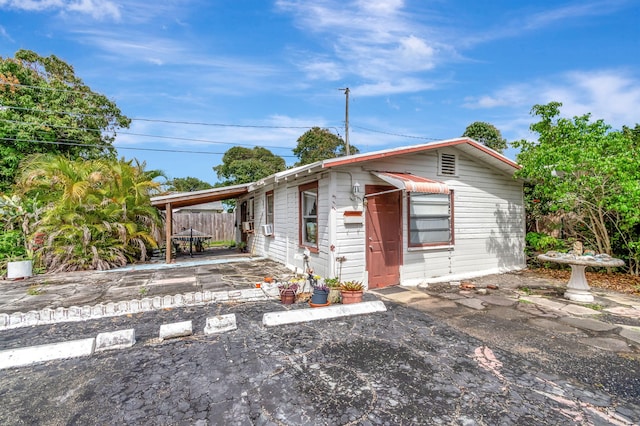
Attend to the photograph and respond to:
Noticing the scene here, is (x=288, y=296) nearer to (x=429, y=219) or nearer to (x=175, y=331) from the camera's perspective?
(x=175, y=331)

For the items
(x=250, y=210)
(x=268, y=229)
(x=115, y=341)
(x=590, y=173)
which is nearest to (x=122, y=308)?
(x=115, y=341)

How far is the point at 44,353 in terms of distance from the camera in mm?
3176

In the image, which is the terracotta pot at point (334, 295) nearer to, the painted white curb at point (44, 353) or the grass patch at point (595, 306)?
the painted white curb at point (44, 353)

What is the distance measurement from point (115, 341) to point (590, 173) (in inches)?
348

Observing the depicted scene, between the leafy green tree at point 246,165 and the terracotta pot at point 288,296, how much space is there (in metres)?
21.8

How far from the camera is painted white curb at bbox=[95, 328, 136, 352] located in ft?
11.1

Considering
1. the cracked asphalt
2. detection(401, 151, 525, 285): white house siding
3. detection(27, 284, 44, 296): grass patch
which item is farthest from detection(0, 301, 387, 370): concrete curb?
detection(27, 284, 44, 296): grass patch

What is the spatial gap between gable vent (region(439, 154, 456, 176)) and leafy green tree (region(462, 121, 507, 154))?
16.7m

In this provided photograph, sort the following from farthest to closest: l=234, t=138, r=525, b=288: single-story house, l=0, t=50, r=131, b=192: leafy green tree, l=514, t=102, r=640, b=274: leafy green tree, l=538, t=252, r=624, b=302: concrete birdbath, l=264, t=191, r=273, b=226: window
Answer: l=0, t=50, r=131, b=192: leafy green tree, l=264, t=191, r=273, b=226: window, l=514, t=102, r=640, b=274: leafy green tree, l=234, t=138, r=525, b=288: single-story house, l=538, t=252, r=624, b=302: concrete birdbath

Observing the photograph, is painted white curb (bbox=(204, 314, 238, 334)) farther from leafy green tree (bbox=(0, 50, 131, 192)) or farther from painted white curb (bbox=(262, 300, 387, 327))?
leafy green tree (bbox=(0, 50, 131, 192))

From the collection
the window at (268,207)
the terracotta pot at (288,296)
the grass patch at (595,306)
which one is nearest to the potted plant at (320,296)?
the terracotta pot at (288,296)

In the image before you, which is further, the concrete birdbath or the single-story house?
the single-story house

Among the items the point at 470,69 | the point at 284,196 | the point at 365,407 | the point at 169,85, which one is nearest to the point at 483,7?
the point at 470,69

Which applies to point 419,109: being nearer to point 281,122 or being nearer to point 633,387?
point 281,122
